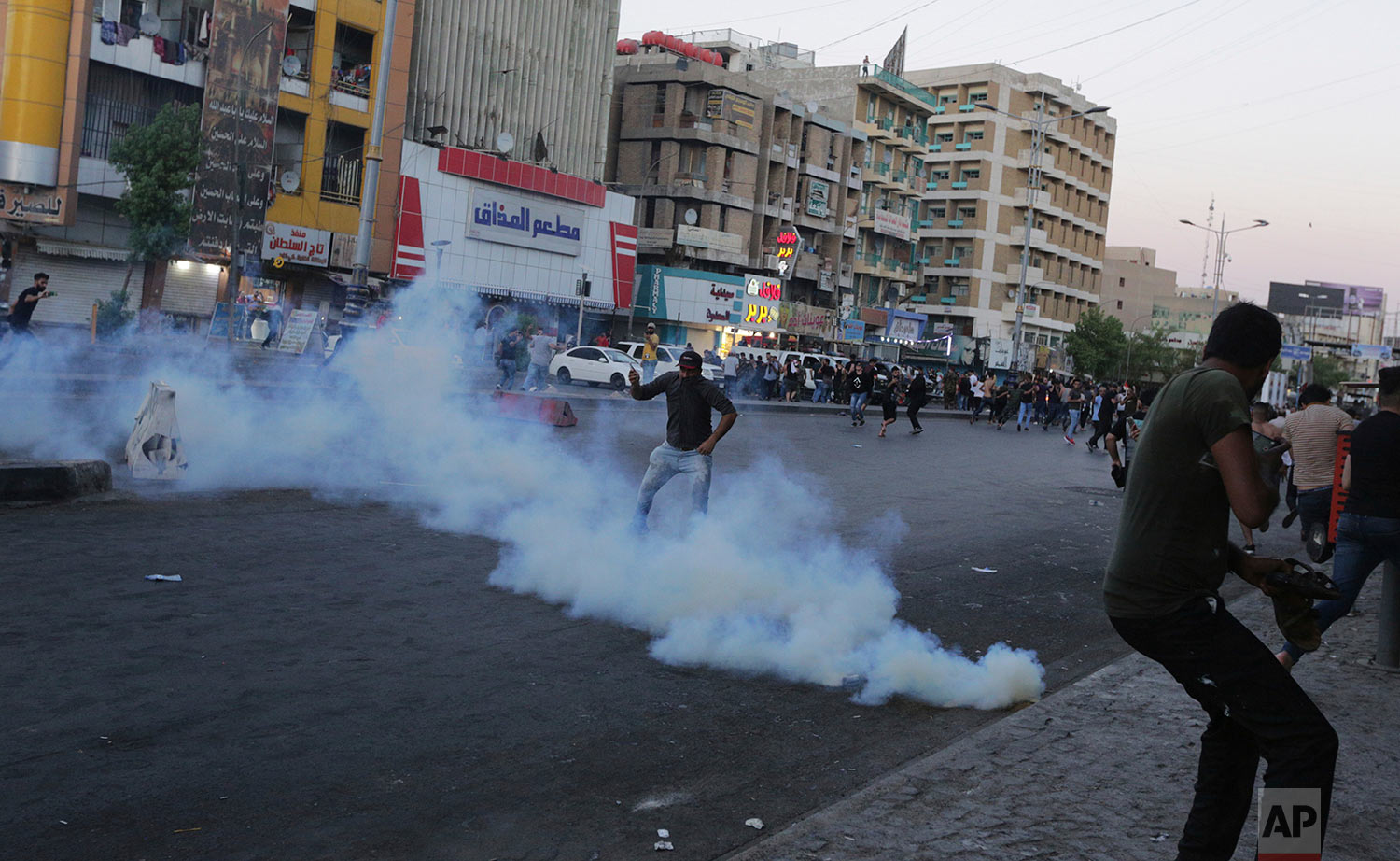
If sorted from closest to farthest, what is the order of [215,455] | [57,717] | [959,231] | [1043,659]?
[57,717] → [1043,659] → [215,455] → [959,231]

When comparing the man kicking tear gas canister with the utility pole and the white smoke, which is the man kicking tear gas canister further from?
the utility pole

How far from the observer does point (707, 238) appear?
183 ft

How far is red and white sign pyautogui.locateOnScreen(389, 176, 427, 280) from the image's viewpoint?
4134cm

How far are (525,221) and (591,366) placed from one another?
1406cm

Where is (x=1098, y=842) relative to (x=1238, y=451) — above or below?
below

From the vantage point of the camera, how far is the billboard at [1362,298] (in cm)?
10031

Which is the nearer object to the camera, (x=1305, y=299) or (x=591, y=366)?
(x=591, y=366)

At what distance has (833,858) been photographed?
3.61m

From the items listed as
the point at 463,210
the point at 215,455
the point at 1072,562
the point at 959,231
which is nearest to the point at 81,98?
the point at 463,210

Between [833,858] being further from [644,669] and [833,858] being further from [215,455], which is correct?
[215,455]

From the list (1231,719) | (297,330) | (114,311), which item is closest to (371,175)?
(297,330)

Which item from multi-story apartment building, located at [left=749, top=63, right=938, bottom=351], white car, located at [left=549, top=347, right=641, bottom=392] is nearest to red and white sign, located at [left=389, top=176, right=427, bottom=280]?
white car, located at [left=549, top=347, right=641, bottom=392]

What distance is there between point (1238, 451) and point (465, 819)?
108 inches

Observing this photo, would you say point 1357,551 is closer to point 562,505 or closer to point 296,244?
point 562,505
